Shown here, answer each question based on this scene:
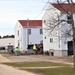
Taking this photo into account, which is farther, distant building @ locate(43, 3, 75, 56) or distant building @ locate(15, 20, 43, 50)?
distant building @ locate(15, 20, 43, 50)

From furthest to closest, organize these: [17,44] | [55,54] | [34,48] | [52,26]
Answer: [17,44] → [34,48] → [55,54] → [52,26]

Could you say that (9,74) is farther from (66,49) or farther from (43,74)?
(66,49)

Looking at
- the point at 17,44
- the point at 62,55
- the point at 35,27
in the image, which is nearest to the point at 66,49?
the point at 62,55

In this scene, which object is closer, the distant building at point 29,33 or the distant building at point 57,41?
the distant building at point 57,41

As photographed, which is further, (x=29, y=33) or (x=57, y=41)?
(x=29, y=33)

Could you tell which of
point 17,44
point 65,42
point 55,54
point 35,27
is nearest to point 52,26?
point 65,42

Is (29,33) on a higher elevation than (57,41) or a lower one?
higher

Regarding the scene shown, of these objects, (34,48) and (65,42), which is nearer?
(65,42)

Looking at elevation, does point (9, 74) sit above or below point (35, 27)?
below

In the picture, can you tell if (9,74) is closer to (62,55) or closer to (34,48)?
(62,55)

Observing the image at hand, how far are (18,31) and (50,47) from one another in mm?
24323

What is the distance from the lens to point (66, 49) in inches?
2239

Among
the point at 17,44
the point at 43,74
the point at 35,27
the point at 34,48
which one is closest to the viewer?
the point at 43,74

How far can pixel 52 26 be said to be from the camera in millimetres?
29422
